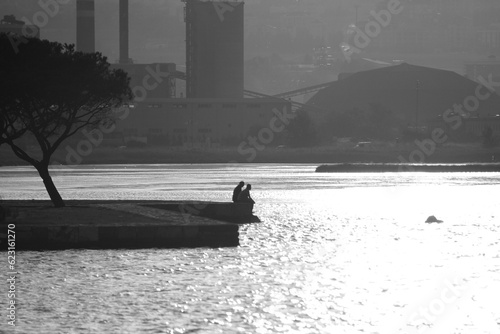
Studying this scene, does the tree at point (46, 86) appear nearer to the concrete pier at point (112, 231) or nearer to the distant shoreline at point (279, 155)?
the concrete pier at point (112, 231)

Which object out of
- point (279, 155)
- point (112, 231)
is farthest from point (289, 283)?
point (279, 155)

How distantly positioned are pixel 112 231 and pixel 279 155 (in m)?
147

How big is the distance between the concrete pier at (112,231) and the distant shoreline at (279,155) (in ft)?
408

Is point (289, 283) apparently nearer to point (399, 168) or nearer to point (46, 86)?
point (46, 86)

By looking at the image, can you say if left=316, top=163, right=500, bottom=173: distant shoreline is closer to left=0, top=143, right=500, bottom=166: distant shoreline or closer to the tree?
left=0, top=143, right=500, bottom=166: distant shoreline

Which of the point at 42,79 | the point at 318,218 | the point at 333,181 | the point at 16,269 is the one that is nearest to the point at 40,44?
the point at 42,79

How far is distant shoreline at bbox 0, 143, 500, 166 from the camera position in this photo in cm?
18075

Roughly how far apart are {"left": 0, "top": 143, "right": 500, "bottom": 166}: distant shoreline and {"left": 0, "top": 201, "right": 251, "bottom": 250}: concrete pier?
408ft

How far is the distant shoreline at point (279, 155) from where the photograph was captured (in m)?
181

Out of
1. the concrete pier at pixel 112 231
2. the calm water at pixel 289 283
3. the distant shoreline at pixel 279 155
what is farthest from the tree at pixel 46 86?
the distant shoreline at pixel 279 155

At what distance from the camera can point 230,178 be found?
12750 cm

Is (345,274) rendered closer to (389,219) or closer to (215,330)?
(215,330)

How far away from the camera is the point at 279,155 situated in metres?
195

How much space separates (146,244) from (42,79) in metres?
14.4
